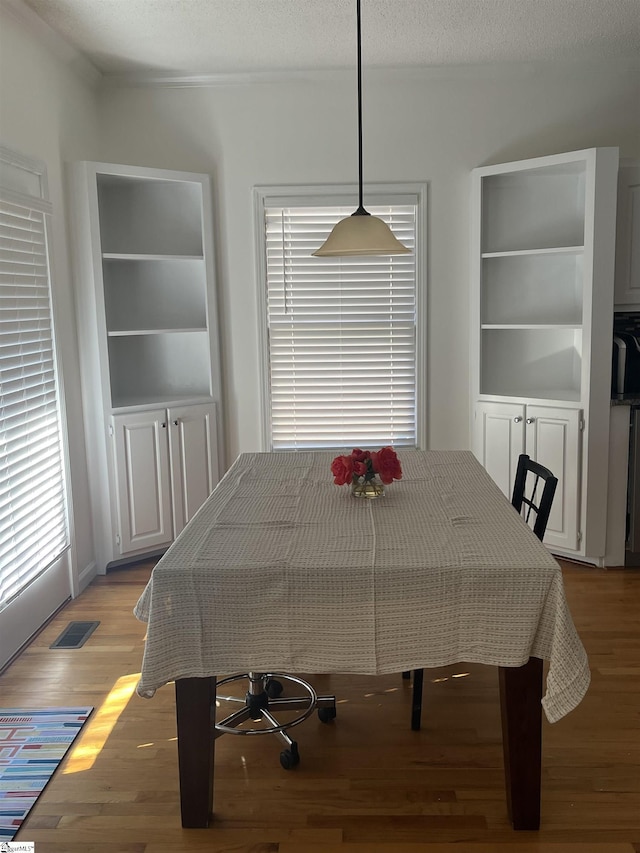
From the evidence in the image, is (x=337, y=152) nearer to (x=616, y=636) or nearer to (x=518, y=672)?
(x=616, y=636)

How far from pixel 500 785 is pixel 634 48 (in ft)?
12.7

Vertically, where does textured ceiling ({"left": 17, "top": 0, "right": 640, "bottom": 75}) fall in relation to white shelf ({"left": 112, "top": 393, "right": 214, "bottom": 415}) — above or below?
above

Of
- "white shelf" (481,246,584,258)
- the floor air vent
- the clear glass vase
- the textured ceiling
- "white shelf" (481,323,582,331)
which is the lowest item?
the floor air vent

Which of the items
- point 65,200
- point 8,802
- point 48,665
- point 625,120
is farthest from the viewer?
point 625,120

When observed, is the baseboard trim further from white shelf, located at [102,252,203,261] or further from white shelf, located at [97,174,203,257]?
white shelf, located at [97,174,203,257]

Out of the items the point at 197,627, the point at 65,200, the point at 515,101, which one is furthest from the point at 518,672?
the point at 515,101

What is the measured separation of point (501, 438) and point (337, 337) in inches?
46.5

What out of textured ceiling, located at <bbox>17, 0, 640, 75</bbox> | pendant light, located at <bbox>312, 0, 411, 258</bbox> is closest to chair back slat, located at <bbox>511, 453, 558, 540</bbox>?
pendant light, located at <bbox>312, 0, 411, 258</bbox>

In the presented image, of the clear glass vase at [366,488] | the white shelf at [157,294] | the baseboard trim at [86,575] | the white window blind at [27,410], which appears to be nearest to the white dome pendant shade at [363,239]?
the clear glass vase at [366,488]

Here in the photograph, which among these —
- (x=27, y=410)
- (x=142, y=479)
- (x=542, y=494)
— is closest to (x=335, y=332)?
(x=142, y=479)

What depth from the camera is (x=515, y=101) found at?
178 inches

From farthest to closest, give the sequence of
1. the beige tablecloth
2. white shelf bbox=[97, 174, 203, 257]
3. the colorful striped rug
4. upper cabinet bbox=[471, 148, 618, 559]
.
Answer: white shelf bbox=[97, 174, 203, 257] < upper cabinet bbox=[471, 148, 618, 559] < the colorful striped rug < the beige tablecloth

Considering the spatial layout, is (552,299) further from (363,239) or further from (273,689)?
(273,689)

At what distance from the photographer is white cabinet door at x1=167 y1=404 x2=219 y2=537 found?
4.54m
